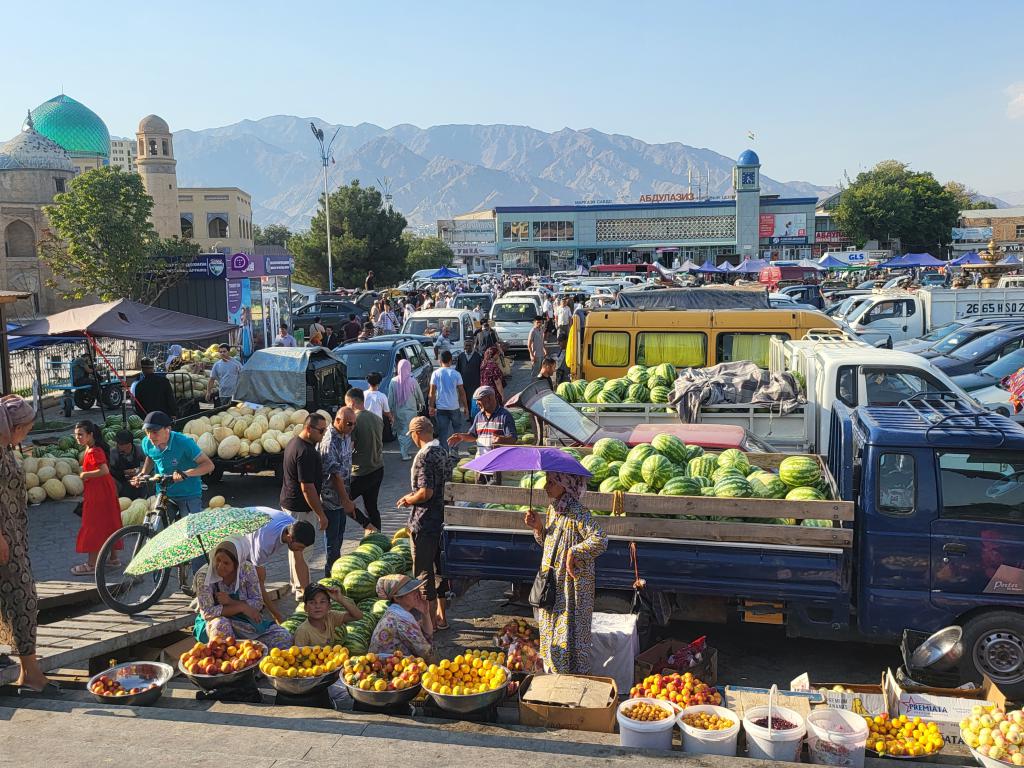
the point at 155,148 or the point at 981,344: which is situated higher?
the point at 155,148

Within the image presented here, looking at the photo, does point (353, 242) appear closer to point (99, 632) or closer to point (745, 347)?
point (745, 347)

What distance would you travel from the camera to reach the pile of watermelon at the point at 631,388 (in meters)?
11.5

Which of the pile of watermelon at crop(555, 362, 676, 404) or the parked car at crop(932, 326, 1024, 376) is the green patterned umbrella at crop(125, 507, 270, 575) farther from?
the parked car at crop(932, 326, 1024, 376)

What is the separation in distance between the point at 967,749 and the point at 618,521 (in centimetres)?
268

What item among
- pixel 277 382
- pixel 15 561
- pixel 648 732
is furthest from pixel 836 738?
pixel 277 382

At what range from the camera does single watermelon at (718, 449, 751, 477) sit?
773 cm

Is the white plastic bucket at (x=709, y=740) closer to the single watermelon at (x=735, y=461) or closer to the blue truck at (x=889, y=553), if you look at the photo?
the blue truck at (x=889, y=553)

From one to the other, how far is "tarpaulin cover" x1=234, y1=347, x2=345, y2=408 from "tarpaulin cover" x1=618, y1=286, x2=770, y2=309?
7952mm

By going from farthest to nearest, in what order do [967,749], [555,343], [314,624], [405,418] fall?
[555,343] → [405,418] → [314,624] → [967,749]

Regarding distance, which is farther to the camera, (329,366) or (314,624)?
(329,366)

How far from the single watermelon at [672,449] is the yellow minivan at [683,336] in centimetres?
528

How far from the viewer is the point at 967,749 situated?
510 cm

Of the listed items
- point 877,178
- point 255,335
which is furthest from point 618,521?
point 877,178

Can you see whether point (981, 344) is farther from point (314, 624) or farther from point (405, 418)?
point (314, 624)
